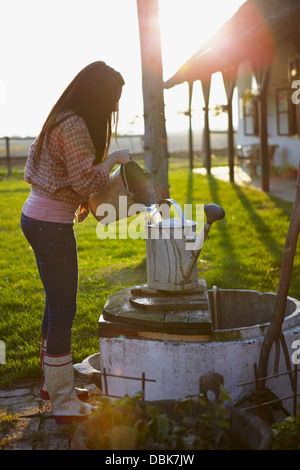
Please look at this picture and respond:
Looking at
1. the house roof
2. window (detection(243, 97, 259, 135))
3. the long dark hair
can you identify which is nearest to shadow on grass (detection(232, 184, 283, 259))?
the house roof

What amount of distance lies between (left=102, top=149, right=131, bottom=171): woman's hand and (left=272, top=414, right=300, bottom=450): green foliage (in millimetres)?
1246

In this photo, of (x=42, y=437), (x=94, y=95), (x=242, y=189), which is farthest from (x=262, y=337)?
(x=242, y=189)

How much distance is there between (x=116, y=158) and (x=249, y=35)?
269 inches

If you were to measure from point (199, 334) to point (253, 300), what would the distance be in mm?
660

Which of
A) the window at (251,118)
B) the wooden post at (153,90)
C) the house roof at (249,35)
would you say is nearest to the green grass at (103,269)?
the wooden post at (153,90)

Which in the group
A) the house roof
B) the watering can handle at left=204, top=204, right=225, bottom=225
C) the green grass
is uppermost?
the house roof

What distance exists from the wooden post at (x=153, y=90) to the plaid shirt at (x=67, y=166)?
276 centimetres

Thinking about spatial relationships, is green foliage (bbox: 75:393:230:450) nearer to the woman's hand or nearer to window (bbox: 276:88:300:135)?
the woman's hand

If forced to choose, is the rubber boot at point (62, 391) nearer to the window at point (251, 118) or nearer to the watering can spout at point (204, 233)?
the watering can spout at point (204, 233)

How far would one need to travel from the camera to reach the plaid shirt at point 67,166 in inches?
90.8

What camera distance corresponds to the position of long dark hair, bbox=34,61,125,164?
2.36 metres

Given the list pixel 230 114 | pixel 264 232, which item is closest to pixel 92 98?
pixel 264 232
